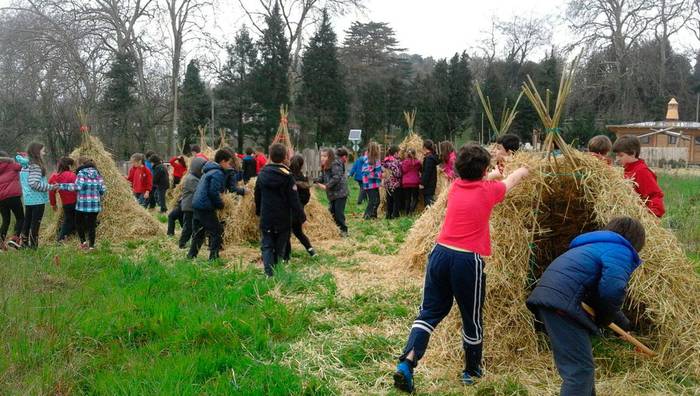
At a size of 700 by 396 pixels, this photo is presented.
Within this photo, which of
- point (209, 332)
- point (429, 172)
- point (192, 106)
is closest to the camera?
point (209, 332)

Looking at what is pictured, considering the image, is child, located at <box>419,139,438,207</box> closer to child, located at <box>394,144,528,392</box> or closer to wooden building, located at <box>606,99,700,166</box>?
child, located at <box>394,144,528,392</box>

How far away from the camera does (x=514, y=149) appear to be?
539cm

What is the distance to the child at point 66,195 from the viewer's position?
891 cm

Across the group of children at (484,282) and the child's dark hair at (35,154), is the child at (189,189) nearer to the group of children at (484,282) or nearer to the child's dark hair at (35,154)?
the child's dark hair at (35,154)

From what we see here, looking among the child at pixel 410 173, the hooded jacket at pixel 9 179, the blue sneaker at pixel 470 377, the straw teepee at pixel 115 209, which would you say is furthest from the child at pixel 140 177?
the blue sneaker at pixel 470 377

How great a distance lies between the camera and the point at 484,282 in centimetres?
383

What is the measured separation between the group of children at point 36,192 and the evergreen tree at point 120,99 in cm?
2086

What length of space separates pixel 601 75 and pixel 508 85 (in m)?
8.78

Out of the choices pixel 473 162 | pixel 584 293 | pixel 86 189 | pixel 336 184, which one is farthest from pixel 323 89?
pixel 584 293

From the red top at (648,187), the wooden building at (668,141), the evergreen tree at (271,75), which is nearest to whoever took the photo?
the red top at (648,187)

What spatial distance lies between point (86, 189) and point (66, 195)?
0.69 meters

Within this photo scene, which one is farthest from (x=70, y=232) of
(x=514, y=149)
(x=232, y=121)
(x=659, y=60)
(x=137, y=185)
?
(x=659, y=60)

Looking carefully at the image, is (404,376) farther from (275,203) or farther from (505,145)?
(275,203)

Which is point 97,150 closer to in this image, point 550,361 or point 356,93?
point 550,361
